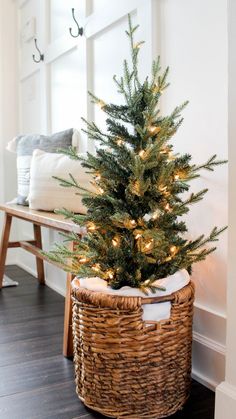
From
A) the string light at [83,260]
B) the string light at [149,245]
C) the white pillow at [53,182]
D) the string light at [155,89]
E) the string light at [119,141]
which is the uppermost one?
the string light at [155,89]

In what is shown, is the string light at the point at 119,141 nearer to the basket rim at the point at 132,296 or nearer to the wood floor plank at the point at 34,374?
the basket rim at the point at 132,296

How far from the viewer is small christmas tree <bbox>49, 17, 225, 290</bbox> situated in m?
1.31

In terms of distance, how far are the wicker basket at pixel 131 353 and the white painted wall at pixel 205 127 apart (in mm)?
201

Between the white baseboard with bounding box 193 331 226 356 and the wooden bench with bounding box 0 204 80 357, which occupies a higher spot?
the wooden bench with bounding box 0 204 80 357

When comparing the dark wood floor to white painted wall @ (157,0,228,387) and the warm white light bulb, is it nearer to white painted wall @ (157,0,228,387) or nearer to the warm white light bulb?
white painted wall @ (157,0,228,387)

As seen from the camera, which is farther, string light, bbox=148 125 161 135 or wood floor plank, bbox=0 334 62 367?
wood floor plank, bbox=0 334 62 367

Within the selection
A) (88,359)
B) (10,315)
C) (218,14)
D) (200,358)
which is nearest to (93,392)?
(88,359)

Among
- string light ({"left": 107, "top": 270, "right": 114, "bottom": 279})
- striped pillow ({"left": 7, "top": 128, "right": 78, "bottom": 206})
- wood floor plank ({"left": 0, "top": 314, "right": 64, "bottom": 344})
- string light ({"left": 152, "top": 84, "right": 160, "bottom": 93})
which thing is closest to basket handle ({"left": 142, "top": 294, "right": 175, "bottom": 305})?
string light ({"left": 107, "top": 270, "right": 114, "bottom": 279})

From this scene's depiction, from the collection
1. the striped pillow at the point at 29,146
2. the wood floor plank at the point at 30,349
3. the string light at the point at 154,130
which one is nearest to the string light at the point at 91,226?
the string light at the point at 154,130

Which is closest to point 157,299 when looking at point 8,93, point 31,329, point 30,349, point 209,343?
point 209,343

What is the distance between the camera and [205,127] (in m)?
1.54

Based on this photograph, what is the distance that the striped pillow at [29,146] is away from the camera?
250 cm

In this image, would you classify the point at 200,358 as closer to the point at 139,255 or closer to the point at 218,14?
the point at 139,255

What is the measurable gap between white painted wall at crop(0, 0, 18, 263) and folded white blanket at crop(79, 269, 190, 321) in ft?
7.73
